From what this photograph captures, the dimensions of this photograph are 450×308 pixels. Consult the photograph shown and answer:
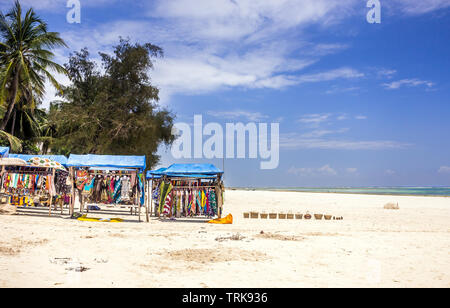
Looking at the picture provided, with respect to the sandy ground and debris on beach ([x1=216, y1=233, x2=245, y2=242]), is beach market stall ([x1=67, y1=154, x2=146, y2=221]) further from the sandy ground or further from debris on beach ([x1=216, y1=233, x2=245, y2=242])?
debris on beach ([x1=216, y1=233, x2=245, y2=242])

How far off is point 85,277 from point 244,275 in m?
2.56

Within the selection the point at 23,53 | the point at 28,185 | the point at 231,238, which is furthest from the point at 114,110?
the point at 231,238

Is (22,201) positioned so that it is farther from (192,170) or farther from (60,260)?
(60,260)

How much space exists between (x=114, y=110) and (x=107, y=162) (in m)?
14.6

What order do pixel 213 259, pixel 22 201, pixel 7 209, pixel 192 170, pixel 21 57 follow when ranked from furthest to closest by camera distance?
pixel 21 57
pixel 192 170
pixel 22 201
pixel 7 209
pixel 213 259

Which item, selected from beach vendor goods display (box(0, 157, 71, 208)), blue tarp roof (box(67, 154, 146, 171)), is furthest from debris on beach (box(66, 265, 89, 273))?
beach vendor goods display (box(0, 157, 71, 208))

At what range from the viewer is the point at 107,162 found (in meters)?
14.2

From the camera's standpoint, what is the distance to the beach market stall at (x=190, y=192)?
1495cm

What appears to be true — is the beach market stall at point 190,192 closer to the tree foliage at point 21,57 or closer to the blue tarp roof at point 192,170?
the blue tarp roof at point 192,170

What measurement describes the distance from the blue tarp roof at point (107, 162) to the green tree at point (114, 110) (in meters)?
12.6

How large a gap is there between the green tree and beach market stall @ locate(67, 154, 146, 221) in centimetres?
1245

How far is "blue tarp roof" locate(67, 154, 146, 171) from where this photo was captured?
45.9 ft
